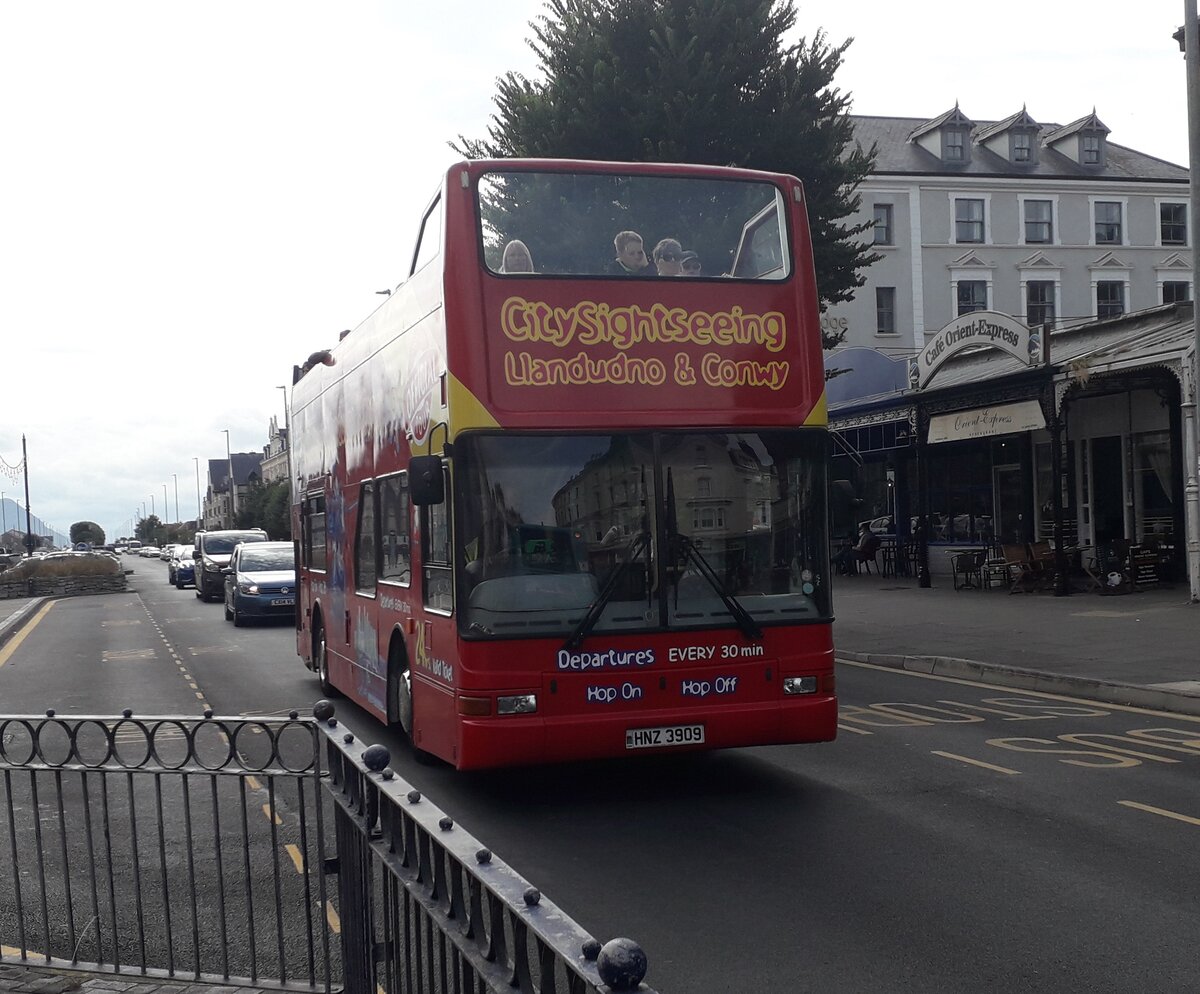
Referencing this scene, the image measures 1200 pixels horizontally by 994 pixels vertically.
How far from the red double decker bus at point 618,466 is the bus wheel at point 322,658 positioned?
18.7ft

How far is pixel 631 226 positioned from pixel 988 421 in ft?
57.6

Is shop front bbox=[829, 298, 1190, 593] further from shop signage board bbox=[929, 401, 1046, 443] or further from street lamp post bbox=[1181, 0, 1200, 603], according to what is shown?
street lamp post bbox=[1181, 0, 1200, 603]

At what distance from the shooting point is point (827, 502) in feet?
27.4

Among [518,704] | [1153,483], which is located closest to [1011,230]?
[1153,483]

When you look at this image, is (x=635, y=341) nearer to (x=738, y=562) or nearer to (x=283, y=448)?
(x=738, y=562)

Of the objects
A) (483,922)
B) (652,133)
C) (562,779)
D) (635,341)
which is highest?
(652,133)

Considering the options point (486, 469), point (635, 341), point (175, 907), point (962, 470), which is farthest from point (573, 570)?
point (962, 470)

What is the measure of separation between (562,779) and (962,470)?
74.7ft

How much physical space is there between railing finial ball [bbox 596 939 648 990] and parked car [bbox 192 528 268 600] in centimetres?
3685

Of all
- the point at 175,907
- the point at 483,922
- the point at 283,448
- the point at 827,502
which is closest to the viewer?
the point at 483,922

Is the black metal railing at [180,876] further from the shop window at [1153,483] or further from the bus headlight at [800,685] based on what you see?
the shop window at [1153,483]

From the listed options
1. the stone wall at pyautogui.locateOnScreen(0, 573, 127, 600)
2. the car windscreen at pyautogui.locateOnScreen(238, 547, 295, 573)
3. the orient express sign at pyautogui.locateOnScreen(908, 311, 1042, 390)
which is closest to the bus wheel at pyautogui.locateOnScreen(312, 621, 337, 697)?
the car windscreen at pyautogui.locateOnScreen(238, 547, 295, 573)

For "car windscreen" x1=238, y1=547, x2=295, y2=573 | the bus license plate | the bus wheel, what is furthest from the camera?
"car windscreen" x1=238, y1=547, x2=295, y2=573

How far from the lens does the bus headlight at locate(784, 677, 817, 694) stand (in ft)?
26.7
